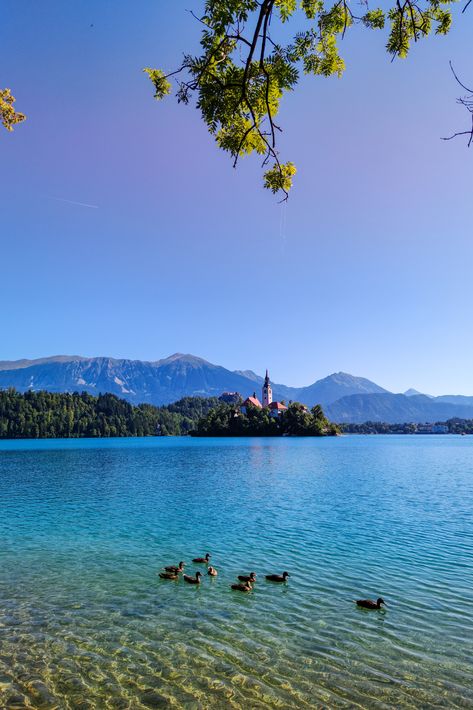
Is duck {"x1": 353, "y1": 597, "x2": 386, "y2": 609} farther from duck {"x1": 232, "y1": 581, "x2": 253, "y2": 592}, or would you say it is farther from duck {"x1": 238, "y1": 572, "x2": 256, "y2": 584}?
duck {"x1": 238, "y1": 572, "x2": 256, "y2": 584}

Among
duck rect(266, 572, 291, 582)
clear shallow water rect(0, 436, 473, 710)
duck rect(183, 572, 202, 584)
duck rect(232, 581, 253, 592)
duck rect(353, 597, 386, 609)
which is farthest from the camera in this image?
duck rect(183, 572, 202, 584)

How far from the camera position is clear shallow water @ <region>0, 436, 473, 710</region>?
972 cm

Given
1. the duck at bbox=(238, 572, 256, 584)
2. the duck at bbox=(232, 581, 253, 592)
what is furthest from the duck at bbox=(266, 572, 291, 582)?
the duck at bbox=(232, 581, 253, 592)

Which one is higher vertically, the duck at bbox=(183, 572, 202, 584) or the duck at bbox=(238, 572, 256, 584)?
the duck at bbox=(238, 572, 256, 584)

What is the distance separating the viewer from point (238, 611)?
14.4m

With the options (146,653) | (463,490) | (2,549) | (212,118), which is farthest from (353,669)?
(463,490)

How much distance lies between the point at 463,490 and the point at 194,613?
38732 millimetres

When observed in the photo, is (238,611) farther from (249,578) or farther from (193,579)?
(193,579)

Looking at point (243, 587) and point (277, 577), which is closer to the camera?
point (243, 587)

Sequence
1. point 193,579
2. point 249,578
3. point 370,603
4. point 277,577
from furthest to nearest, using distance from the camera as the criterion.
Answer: point 193,579, point 277,577, point 249,578, point 370,603

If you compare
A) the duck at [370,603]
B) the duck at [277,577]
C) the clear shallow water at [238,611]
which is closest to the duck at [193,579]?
the clear shallow water at [238,611]

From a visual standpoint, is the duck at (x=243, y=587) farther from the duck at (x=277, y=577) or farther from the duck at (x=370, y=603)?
the duck at (x=370, y=603)

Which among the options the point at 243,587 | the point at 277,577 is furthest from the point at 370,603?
the point at 243,587

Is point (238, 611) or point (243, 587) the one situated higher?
point (243, 587)
